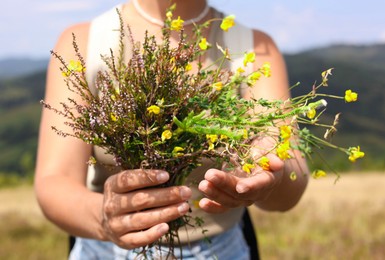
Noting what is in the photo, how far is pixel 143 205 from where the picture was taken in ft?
7.63

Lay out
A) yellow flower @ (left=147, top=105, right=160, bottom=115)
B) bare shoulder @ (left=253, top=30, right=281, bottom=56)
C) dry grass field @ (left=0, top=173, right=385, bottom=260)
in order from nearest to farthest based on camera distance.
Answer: yellow flower @ (left=147, top=105, right=160, bottom=115)
bare shoulder @ (left=253, top=30, right=281, bottom=56)
dry grass field @ (left=0, top=173, right=385, bottom=260)

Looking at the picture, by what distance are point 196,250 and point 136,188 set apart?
2.76 feet

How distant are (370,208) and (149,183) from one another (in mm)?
9703

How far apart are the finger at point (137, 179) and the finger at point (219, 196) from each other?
0.14 m

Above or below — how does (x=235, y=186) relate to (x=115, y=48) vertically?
below

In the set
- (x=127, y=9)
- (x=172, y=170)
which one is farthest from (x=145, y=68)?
(x=127, y=9)

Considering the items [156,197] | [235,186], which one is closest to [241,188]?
[235,186]

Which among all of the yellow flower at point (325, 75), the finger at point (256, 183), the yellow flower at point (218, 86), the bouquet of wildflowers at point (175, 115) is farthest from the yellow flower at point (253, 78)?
the finger at point (256, 183)

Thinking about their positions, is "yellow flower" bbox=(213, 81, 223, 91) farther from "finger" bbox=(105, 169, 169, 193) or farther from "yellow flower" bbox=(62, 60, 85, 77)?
"yellow flower" bbox=(62, 60, 85, 77)

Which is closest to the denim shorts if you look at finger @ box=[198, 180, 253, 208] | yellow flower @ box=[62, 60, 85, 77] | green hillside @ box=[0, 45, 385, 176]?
finger @ box=[198, 180, 253, 208]

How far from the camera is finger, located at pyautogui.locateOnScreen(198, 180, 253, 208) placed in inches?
89.7

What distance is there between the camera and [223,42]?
10.4 ft

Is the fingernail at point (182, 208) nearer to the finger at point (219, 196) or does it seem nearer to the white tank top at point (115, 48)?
the finger at point (219, 196)

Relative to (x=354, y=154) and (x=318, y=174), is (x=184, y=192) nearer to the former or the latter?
(x=318, y=174)
